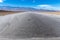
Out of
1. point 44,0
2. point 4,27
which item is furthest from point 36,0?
point 4,27

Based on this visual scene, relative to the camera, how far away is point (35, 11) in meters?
1.00

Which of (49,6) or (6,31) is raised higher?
(49,6)

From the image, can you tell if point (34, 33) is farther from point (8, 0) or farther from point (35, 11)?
point (8, 0)

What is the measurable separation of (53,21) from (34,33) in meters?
0.19

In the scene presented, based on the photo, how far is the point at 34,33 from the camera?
2.72 ft

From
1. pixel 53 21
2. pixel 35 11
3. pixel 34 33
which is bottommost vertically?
pixel 34 33

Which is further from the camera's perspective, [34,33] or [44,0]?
[44,0]

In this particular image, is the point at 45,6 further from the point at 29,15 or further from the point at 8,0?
the point at 8,0

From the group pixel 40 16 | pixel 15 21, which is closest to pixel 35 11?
pixel 40 16

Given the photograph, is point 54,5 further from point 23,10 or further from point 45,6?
point 23,10

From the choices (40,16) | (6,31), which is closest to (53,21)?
(40,16)

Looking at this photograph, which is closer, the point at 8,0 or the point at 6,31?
the point at 6,31

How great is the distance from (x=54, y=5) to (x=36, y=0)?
152 millimetres

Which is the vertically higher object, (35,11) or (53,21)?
(35,11)
